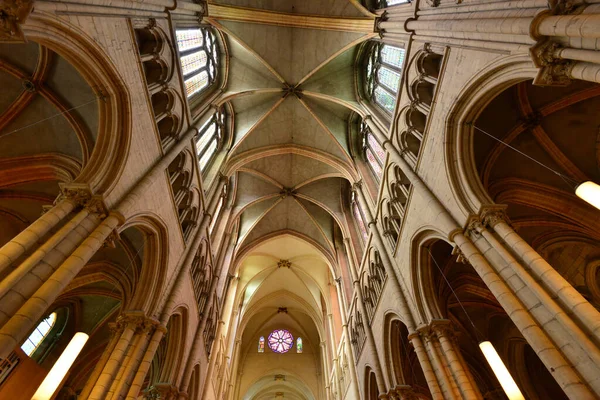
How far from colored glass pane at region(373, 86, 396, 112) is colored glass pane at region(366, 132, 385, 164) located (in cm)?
167

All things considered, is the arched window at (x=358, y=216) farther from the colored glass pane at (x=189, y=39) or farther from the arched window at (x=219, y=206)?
the colored glass pane at (x=189, y=39)

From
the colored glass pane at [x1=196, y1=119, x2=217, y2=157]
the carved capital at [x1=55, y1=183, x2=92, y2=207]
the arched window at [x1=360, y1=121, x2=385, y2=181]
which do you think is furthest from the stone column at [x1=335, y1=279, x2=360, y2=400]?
the carved capital at [x1=55, y1=183, x2=92, y2=207]

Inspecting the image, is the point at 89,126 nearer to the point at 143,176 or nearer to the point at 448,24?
the point at 143,176

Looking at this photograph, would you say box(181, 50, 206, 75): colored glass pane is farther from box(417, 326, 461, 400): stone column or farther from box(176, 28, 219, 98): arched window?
box(417, 326, 461, 400): stone column

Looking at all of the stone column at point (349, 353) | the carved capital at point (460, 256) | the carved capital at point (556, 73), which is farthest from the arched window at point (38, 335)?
the carved capital at point (556, 73)

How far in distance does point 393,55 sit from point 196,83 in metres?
8.07

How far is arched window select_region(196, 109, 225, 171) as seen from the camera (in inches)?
542

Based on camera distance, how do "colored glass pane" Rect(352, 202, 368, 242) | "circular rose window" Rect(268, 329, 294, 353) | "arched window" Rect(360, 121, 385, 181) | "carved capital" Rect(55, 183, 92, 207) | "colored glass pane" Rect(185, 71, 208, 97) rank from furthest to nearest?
"circular rose window" Rect(268, 329, 294, 353), "colored glass pane" Rect(352, 202, 368, 242), "arched window" Rect(360, 121, 385, 181), "colored glass pane" Rect(185, 71, 208, 97), "carved capital" Rect(55, 183, 92, 207)

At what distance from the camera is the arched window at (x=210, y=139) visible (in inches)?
542

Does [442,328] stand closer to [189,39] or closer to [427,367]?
[427,367]

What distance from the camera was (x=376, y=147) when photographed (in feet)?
49.9

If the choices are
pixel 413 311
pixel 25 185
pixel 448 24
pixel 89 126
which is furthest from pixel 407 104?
pixel 25 185

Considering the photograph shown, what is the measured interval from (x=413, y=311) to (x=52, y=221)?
29.1 feet

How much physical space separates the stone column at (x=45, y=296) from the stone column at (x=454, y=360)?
7.78m
